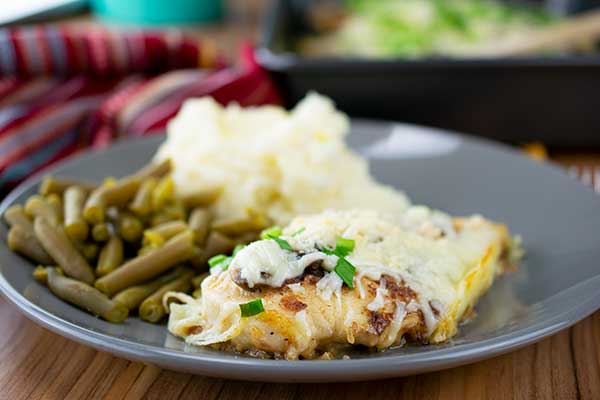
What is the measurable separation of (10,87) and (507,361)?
11.3ft

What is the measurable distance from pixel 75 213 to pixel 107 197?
0.15 metres

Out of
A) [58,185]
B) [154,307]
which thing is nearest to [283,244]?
[154,307]

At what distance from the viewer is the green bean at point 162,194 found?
3.33 metres

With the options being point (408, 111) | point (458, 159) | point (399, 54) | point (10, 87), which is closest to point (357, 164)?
point (458, 159)

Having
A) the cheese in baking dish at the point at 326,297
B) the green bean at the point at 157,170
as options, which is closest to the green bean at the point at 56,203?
the green bean at the point at 157,170

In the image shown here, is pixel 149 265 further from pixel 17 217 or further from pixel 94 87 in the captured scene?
pixel 94 87

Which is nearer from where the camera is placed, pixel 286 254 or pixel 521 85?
pixel 286 254

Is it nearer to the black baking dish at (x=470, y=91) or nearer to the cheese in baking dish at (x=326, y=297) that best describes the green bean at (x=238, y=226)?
the cheese in baking dish at (x=326, y=297)

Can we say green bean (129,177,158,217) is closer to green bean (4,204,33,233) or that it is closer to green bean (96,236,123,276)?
green bean (96,236,123,276)

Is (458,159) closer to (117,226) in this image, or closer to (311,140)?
(311,140)

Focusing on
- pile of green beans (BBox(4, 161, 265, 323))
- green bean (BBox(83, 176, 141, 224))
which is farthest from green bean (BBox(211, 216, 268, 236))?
green bean (BBox(83, 176, 141, 224))

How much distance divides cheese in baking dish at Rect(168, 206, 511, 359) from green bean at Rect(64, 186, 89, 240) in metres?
0.57

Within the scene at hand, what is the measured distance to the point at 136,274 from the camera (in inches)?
115

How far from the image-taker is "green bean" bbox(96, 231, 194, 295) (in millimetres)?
2871
